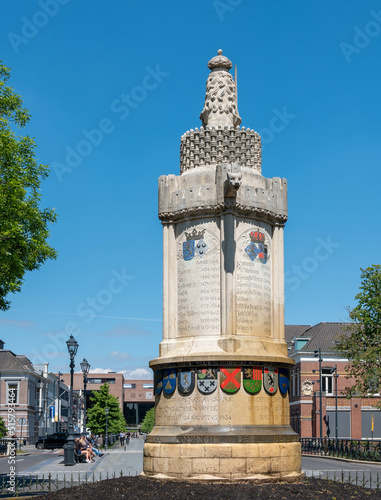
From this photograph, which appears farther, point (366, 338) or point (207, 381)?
point (366, 338)

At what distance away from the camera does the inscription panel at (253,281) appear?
17.5 metres

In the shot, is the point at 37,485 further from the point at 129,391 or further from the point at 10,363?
the point at 129,391

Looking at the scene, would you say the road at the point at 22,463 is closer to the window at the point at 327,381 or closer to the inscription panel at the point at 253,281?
the inscription panel at the point at 253,281

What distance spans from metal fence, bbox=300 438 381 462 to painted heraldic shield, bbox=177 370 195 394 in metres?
28.0

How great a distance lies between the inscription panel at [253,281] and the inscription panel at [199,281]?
59 cm

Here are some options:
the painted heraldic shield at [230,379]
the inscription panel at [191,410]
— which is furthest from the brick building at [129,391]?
the painted heraldic shield at [230,379]

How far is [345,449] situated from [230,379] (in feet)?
105

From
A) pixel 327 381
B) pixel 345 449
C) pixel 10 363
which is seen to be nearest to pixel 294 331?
pixel 327 381

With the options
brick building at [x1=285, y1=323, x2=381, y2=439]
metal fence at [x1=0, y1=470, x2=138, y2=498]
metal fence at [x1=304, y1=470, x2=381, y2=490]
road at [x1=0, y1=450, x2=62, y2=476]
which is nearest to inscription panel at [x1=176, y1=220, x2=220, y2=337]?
metal fence at [x1=0, y1=470, x2=138, y2=498]

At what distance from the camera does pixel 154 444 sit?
1697 cm

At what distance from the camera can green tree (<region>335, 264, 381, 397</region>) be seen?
42281mm

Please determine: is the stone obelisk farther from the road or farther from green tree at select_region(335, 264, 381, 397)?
green tree at select_region(335, 264, 381, 397)

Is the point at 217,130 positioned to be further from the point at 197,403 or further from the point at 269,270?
the point at 197,403

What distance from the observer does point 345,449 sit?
45.5m
